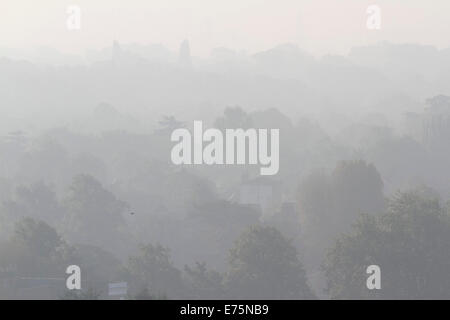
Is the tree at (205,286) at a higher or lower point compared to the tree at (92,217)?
lower

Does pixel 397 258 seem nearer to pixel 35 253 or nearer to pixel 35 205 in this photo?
pixel 35 253

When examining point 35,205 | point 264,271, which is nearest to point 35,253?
point 264,271

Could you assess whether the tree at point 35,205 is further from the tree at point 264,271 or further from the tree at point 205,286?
the tree at point 264,271

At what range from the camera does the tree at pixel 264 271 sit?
150 feet

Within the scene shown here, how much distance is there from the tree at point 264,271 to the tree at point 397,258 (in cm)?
284

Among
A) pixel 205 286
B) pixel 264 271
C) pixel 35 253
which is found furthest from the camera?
pixel 35 253

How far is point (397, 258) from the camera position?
4634cm

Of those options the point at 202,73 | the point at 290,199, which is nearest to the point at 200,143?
the point at 290,199

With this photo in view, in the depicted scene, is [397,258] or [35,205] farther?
[35,205]

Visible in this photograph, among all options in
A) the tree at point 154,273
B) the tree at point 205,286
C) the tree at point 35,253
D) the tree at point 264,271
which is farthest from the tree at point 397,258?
the tree at point 35,253

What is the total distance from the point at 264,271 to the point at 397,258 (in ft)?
29.4

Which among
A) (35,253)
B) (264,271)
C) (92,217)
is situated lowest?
(264,271)

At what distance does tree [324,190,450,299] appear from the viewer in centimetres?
4594

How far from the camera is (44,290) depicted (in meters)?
43.4
